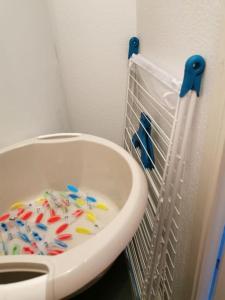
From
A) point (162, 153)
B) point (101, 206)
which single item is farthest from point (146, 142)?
point (101, 206)

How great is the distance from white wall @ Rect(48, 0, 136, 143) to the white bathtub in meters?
0.22

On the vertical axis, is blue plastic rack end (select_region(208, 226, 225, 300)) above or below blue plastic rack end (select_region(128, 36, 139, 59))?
below

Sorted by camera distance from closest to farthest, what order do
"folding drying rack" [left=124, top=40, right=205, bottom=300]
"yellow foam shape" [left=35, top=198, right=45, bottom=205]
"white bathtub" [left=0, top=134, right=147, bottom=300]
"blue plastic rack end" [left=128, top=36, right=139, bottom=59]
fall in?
"white bathtub" [left=0, top=134, right=147, bottom=300]
"folding drying rack" [left=124, top=40, right=205, bottom=300]
"blue plastic rack end" [left=128, top=36, right=139, bottom=59]
"yellow foam shape" [left=35, top=198, right=45, bottom=205]

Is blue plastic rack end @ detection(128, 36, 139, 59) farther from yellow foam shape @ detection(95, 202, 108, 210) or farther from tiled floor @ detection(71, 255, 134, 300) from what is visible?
tiled floor @ detection(71, 255, 134, 300)

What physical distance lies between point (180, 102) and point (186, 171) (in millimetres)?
204

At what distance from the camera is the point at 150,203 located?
34.5 inches

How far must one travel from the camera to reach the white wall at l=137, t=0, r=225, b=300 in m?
0.45

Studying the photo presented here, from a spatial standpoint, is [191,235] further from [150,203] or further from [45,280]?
[45,280]

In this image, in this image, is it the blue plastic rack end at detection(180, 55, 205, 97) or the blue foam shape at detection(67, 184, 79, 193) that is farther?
the blue foam shape at detection(67, 184, 79, 193)

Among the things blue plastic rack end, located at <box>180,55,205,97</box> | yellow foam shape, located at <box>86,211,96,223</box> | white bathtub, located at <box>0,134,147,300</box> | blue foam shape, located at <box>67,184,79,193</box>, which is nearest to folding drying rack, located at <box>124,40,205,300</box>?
blue plastic rack end, located at <box>180,55,205,97</box>

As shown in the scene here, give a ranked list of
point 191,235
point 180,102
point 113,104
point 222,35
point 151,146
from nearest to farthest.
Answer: point 222,35 < point 180,102 < point 191,235 < point 151,146 < point 113,104

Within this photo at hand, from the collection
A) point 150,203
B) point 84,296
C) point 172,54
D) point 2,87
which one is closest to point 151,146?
point 150,203

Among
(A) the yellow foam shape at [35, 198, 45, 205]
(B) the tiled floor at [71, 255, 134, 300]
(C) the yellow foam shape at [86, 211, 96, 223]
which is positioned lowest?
(B) the tiled floor at [71, 255, 134, 300]

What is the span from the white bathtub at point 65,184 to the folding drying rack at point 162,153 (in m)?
0.11
